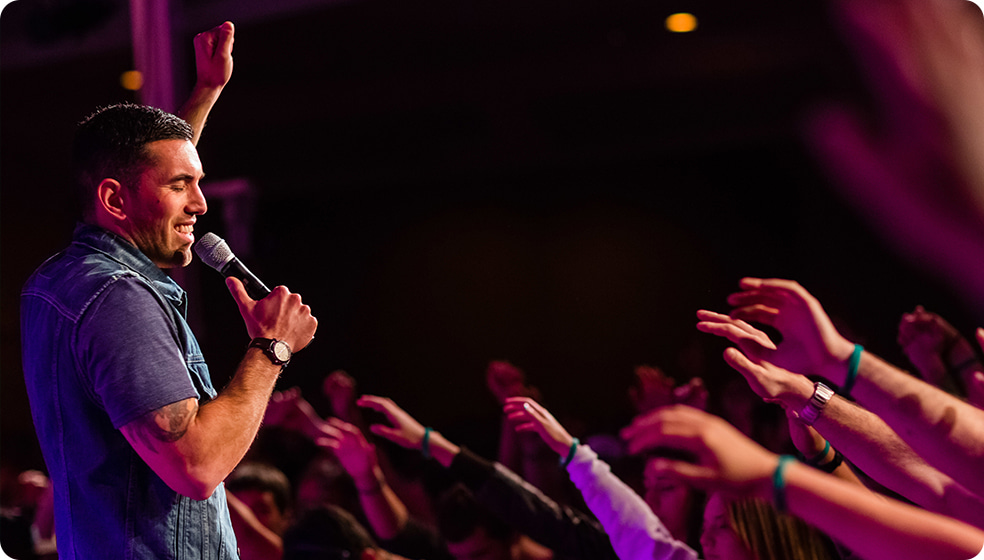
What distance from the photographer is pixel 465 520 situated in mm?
2336

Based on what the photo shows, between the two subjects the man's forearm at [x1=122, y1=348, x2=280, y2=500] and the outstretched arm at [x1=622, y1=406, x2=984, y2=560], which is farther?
the man's forearm at [x1=122, y1=348, x2=280, y2=500]

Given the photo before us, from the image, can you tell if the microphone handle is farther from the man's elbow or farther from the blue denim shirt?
the man's elbow

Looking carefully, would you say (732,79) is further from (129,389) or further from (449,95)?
(129,389)

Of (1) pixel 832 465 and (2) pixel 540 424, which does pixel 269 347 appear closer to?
(2) pixel 540 424

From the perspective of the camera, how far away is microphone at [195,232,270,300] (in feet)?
4.07

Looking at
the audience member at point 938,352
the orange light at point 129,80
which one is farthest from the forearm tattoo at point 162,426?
the orange light at point 129,80

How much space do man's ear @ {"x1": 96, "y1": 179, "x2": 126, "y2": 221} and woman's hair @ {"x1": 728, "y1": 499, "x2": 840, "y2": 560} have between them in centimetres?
125

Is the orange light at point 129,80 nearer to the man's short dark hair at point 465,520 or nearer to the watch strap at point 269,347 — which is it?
the man's short dark hair at point 465,520

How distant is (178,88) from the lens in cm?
238

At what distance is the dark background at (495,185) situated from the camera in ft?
13.2

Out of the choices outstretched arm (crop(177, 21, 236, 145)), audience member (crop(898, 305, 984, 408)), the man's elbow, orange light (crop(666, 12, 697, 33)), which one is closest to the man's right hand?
the man's elbow

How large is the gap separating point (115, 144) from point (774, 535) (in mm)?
1362

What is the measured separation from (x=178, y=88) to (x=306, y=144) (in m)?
2.77

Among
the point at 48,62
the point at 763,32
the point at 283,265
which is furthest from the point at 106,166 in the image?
the point at 283,265
